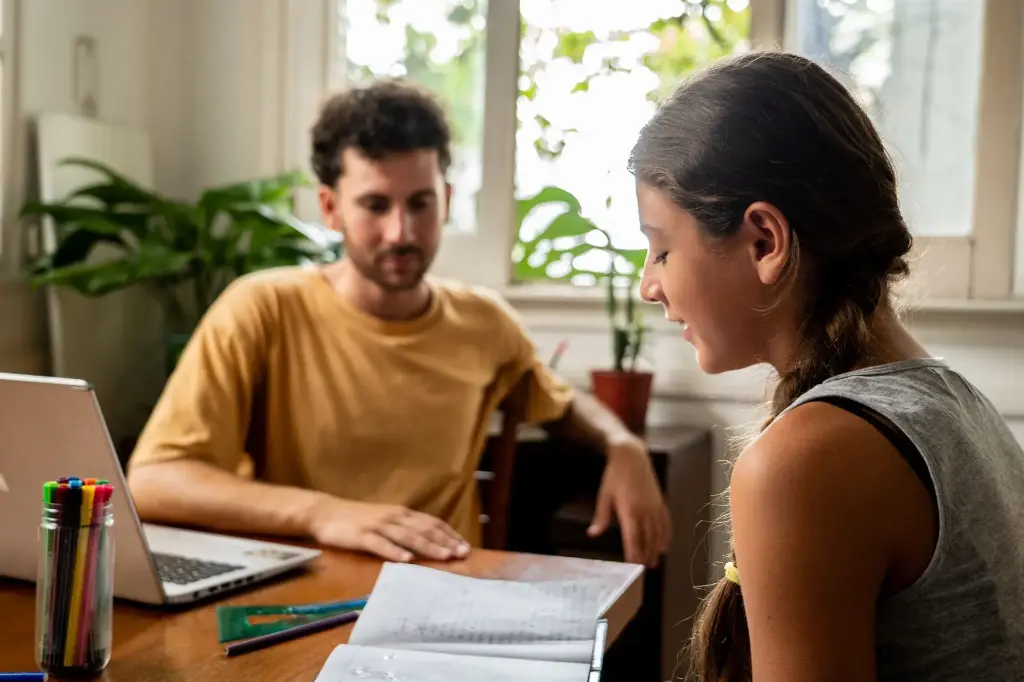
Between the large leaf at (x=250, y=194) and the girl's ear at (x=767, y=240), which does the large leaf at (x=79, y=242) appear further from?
the girl's ear at (x=767, y=240)

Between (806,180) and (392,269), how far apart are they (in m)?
1.04

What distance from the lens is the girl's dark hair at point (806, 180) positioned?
2.74 ft

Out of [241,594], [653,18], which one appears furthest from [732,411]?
[241,594]

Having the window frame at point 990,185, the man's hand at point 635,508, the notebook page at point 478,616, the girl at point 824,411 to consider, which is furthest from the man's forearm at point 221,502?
the window frame at point 990,185

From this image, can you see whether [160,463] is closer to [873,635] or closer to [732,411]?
[873,635]

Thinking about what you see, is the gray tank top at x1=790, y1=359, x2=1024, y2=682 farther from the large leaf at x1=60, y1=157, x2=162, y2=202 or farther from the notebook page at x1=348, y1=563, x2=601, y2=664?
the large leaf at x1=60, y1=157, x2=162, y2=202

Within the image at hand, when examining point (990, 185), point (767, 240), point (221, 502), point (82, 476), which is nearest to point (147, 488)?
point (221, 502)

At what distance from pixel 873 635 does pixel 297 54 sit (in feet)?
7.97

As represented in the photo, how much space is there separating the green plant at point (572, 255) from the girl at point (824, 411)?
56.6 inches

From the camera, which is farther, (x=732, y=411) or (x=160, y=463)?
(x=732, y=411)

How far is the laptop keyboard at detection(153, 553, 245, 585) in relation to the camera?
110cm

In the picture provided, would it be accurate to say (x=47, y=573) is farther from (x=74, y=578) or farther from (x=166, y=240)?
(x=166, y=240)

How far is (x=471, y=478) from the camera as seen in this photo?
184cm

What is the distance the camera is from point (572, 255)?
259 centimetres
